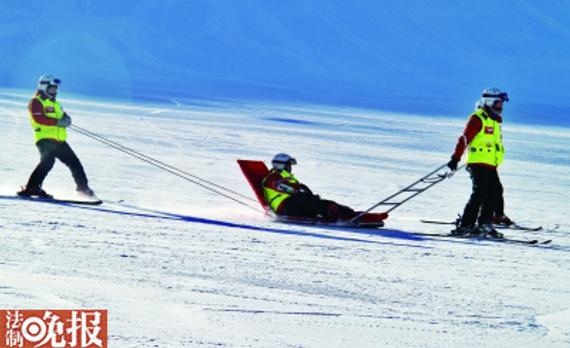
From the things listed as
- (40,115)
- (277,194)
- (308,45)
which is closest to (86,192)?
(40,115)

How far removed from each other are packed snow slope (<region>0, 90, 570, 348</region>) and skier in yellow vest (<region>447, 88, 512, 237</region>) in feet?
1.33

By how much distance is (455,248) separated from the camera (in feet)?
27.3

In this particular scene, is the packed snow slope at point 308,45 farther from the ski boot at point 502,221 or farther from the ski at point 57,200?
the ski at point 57,200

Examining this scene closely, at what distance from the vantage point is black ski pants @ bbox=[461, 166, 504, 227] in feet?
29.4

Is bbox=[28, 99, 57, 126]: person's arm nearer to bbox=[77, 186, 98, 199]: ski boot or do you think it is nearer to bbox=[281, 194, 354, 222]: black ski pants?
bbox=[77, 186, 98, 199]: ski boot

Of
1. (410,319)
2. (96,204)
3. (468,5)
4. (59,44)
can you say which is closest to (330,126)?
(96,204)

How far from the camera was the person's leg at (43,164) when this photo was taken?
389 inches

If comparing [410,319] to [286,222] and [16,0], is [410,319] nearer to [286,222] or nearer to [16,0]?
[286,222]

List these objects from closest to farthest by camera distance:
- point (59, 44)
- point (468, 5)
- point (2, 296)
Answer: point (2, 296) → point (59, 44) → point (468, 5)

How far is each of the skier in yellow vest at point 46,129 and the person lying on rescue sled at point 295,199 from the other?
88.7 inches

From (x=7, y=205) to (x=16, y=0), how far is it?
6614 centimetres

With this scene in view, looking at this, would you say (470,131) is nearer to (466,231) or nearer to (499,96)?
(499,96)

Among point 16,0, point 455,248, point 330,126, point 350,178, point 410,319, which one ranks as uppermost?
point 16,0

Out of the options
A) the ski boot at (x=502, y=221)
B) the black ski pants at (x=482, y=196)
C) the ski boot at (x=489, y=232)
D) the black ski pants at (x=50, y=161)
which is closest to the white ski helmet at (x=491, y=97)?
the black ski pants at (x=482, y=196)
